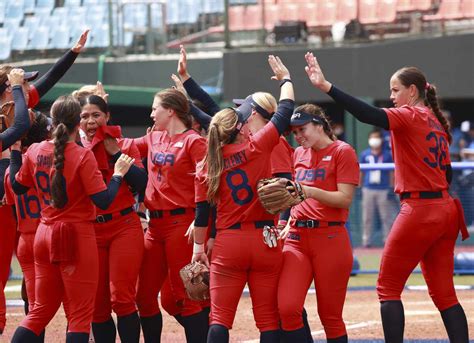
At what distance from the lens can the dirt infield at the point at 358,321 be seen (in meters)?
8.94

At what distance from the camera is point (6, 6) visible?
1977cm

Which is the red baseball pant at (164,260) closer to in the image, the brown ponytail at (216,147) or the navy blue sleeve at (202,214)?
the navy blue sleeve at (202,214)

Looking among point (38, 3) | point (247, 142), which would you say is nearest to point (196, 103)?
point (247, 142)

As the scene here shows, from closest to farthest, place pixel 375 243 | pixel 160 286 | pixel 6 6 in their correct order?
pixel 160 286, pixel 375 243, pixel 6 6

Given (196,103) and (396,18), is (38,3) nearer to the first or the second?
(396,18)

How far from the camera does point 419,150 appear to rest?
718 centimetres

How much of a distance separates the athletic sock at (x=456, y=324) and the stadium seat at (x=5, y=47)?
1358 centimetres

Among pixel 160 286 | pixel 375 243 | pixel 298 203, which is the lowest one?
pixel 375 243

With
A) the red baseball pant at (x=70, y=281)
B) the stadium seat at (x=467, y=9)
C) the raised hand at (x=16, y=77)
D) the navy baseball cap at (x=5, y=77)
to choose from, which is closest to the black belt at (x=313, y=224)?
the red baseball pant at (x=70, y=281)

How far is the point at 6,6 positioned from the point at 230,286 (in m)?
14.3

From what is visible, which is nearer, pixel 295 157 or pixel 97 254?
pixel 97 254

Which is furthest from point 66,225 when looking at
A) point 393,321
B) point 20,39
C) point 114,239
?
point 20,39

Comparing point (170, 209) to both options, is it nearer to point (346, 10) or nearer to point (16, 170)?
point (16, 170)

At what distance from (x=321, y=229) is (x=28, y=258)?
210cm
